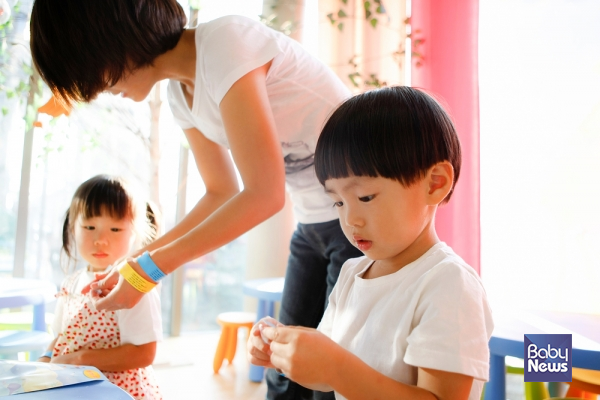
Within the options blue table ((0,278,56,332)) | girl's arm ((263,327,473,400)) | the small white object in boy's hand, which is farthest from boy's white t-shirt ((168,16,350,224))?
blue table ((0,278,56,332))

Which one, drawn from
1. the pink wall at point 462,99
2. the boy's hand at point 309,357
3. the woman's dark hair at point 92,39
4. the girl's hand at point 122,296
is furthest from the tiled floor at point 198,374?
the boy's hand at point 309,357

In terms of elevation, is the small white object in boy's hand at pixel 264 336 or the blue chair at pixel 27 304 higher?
the small white object in boy's hand at pixel 264 336

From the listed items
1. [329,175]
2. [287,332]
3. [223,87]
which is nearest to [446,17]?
[223,87]

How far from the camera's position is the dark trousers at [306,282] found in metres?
1.14

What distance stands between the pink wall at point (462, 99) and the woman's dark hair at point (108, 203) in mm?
1469

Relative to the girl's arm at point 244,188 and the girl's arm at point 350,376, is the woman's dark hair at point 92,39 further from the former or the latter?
the girl's arm at point 350,376

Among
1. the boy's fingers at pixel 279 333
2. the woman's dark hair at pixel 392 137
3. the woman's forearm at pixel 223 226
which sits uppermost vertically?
the woman's dark hair at pixel 392 137

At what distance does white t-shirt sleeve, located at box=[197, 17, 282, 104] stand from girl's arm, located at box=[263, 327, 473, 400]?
0.52 metres

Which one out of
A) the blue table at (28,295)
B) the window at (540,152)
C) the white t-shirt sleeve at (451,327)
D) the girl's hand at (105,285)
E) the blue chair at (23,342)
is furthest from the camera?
the window at (540,152)

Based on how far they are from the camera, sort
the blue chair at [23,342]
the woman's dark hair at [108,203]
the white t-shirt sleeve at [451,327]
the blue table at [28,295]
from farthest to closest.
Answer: the blue chair at [23,342] < the blue table at [28,295] < the woman's dark hair at [108,203] < the white t-shirt sleeve at [451,327]

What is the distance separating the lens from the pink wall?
2379mm

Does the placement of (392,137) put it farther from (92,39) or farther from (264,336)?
(92,39)

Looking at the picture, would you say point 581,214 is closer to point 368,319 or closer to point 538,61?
point 538,61

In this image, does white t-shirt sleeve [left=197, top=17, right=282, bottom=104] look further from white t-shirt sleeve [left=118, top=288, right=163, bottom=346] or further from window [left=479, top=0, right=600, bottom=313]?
window [left=479, top=0, right=600, bottom=313]
